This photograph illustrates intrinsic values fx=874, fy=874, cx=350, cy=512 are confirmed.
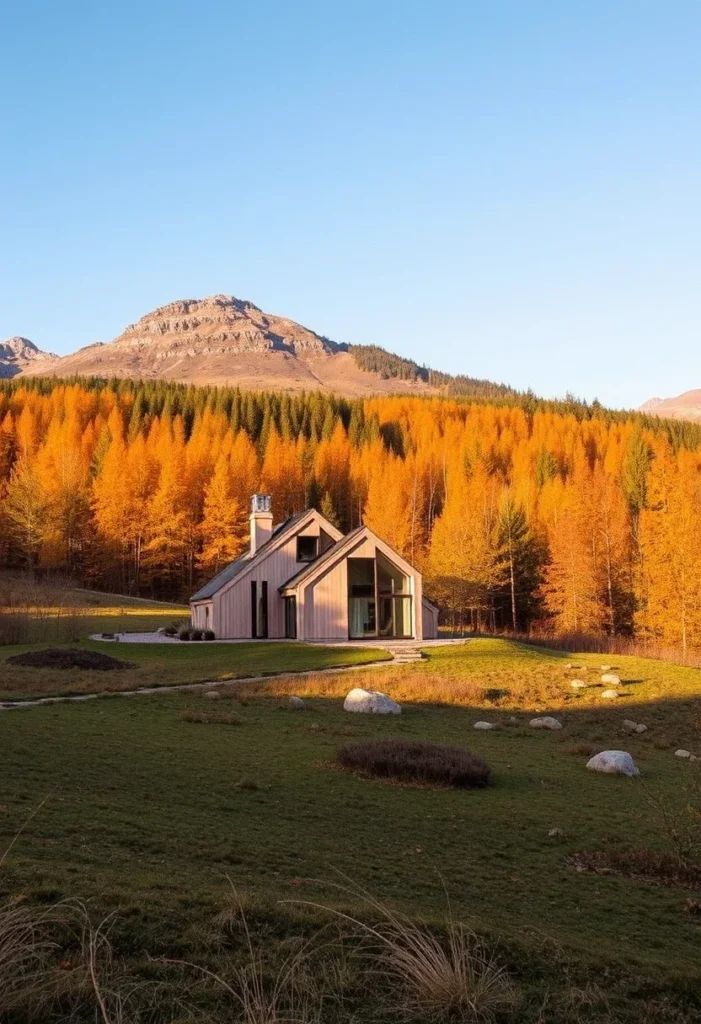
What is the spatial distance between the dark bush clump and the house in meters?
26.4

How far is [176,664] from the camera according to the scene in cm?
3250

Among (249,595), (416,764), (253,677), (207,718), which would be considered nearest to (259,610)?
(249,595)

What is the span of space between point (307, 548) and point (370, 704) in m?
24.3

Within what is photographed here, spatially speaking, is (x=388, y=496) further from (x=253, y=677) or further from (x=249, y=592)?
(x=253, y=677)

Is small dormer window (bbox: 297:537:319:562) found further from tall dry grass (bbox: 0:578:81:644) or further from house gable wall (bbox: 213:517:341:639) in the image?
tall dry grass (bbox: 0:578:81:644)

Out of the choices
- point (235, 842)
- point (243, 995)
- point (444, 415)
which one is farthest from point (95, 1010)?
point (444, 415)

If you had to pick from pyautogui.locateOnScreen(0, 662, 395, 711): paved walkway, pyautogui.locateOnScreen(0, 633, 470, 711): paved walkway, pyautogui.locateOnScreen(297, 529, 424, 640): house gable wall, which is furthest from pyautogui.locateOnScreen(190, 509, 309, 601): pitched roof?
pyautogui.locateOnScreen(0, 662, 395, 711): paved walkway

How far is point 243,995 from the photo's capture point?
17.6ft

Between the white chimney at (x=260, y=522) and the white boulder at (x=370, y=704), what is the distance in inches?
1044

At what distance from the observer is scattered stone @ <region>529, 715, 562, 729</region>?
22.1m

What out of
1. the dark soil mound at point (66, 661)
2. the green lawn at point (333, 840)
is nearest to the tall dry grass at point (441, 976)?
the green lawn at point (333, 840)

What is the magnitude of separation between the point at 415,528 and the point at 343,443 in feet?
103

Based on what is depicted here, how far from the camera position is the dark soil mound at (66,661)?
29.0 metres

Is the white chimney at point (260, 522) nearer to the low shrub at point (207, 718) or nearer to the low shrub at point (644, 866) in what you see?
the low shrub at point (207, 718)
